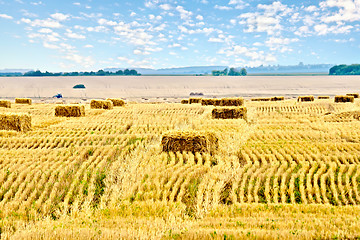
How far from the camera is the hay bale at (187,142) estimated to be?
15414 millimetres

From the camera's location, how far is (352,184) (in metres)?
11.6

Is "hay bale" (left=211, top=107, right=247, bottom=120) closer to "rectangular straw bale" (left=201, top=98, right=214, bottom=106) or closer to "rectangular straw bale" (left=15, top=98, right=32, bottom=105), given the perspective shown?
"rectangular straw bale" (left=201, top=98, right=214, bottom=106)

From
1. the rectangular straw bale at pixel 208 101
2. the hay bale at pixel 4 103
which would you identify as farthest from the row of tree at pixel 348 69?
the hay bale at pixel 4 103

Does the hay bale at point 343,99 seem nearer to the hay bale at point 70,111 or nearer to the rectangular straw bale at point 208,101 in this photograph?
the rectangular straw bale at point 208,101

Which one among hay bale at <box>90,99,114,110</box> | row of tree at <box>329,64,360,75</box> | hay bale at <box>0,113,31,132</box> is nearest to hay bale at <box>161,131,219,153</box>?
hay bale at <box>0,113,31,132</box>

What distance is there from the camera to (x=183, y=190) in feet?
35.2

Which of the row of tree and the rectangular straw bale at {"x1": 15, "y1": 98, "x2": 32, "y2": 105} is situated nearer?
the rectangular straw bale at {"x1": 15, "y1": 98, "x2": 32, "y2": 105}

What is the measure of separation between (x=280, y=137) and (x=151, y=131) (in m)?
8.03

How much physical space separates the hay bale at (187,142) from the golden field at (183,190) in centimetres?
46

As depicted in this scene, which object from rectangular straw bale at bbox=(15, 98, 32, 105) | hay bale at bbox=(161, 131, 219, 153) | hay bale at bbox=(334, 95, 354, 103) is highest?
hay bale at bbox=(161, 131, 219, 153)

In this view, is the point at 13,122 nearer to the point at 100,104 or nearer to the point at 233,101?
the point at 100,104

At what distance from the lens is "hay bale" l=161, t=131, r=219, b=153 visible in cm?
1541

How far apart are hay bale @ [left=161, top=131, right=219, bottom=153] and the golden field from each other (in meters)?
0.46

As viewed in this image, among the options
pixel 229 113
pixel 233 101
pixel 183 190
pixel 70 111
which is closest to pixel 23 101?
pixel 70 111
